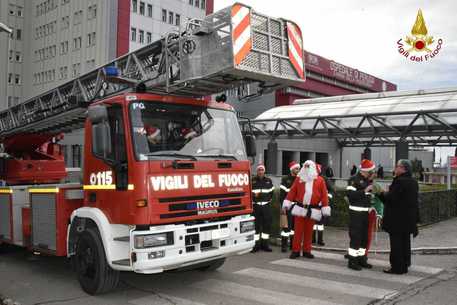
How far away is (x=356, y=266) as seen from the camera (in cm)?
770

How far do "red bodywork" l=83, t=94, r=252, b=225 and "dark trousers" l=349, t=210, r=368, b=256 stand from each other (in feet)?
6.49

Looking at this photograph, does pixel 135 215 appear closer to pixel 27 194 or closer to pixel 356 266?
pixel 27 194

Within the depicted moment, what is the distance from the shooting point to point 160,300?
6.00 meters

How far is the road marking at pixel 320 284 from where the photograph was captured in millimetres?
6293

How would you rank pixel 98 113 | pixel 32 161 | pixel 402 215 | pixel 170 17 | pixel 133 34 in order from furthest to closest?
pixel 170 17
pixel 133 34
pixel 32 161
pixel 402 215
pixel 98 113

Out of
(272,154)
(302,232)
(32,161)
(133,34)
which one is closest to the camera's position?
(302,232)

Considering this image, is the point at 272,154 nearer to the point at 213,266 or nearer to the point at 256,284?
the point at 213,266

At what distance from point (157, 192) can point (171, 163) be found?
41 centimetres

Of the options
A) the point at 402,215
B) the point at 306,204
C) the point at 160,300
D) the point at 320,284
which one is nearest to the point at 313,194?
the point at 306,204

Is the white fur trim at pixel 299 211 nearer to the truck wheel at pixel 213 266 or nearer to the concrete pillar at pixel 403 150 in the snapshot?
the truck wheel at pixel 213 266

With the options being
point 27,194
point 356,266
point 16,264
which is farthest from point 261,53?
point 16,264

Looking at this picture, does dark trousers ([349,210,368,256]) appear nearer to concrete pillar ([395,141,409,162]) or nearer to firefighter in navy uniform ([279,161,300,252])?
firefighter in navy uniform ([279,161,300,252])

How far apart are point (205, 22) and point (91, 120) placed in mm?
2024

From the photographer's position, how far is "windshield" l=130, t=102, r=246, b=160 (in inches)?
233
